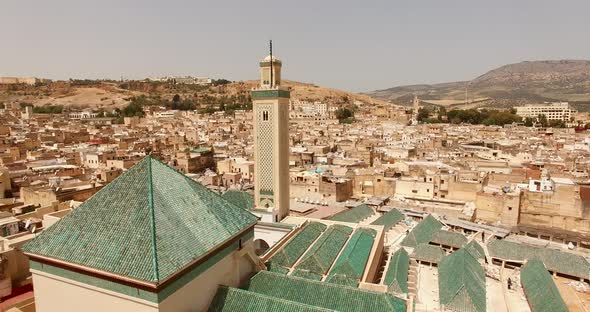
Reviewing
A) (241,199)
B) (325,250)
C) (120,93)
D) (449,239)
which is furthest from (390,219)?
(120,93)

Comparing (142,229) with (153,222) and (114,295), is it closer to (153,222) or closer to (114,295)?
(153,222)

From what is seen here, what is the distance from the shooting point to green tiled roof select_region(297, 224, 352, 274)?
35.7 ft

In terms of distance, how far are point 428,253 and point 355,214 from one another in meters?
4.49

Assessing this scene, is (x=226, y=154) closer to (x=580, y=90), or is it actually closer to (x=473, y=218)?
(x=473, y=218)

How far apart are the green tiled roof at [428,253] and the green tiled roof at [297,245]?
3.99 meters

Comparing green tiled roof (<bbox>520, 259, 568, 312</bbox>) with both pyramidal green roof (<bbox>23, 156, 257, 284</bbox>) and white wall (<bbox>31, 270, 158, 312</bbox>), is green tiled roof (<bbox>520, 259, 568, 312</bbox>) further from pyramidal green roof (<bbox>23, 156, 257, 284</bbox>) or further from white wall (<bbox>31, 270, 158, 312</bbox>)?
white wall (<bbox>31, 270, 158, 312</bbox>)

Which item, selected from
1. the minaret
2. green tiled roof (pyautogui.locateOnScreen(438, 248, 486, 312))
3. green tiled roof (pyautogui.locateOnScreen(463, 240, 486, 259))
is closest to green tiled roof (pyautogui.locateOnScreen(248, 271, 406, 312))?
green tiled roof (pyautogui.locateOnScreen(438, 248, 486, 312))

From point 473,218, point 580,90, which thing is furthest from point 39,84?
point 580,90

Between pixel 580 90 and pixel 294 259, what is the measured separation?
19929cm

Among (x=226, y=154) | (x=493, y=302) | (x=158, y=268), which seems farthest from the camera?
(x=226, y=154)

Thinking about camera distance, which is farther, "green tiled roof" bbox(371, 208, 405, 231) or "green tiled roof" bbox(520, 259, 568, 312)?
"green tiled roof" bbox(371, 208, 405, 231)

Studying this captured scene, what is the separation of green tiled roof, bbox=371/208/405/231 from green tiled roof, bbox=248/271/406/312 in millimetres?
9928

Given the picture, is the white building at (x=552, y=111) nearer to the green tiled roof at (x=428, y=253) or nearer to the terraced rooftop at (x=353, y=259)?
the green tiled roof at (x=428, y=253)

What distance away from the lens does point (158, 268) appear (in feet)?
20.1
